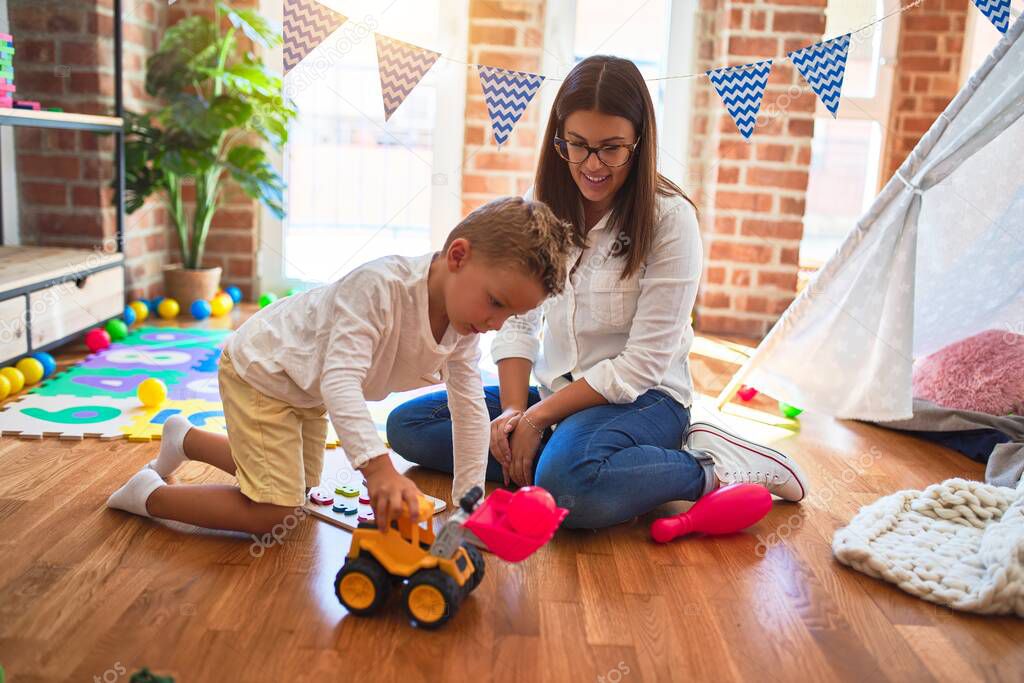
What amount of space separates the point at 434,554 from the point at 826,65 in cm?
138

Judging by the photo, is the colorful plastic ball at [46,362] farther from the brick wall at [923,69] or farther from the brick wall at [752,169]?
the brick wall at [923,69]

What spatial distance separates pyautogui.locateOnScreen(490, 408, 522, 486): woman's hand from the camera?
1638 millimetres

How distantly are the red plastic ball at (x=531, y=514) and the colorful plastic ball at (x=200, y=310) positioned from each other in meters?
2.22

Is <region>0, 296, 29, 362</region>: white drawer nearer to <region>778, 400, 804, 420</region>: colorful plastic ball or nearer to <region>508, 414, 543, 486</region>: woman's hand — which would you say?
<region>508, 414, 543, 486</region>: woman's hand

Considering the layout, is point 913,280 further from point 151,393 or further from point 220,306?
point 220,306

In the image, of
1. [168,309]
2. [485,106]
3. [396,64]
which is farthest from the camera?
[485,106]

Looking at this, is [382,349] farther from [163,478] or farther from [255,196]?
[255,196]

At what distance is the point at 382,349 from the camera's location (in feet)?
4.37

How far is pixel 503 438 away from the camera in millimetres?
1637

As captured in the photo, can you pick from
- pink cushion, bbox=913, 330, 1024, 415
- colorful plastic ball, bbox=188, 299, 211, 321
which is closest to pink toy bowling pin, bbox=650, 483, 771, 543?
pink cushion, bbox=913, 330, 1024, 415

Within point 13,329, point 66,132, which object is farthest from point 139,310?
point 13,329

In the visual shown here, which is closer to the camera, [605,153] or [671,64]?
[605,153]

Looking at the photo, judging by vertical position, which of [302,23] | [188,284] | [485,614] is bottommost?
[485,614]

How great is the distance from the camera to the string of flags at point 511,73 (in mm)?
1996
